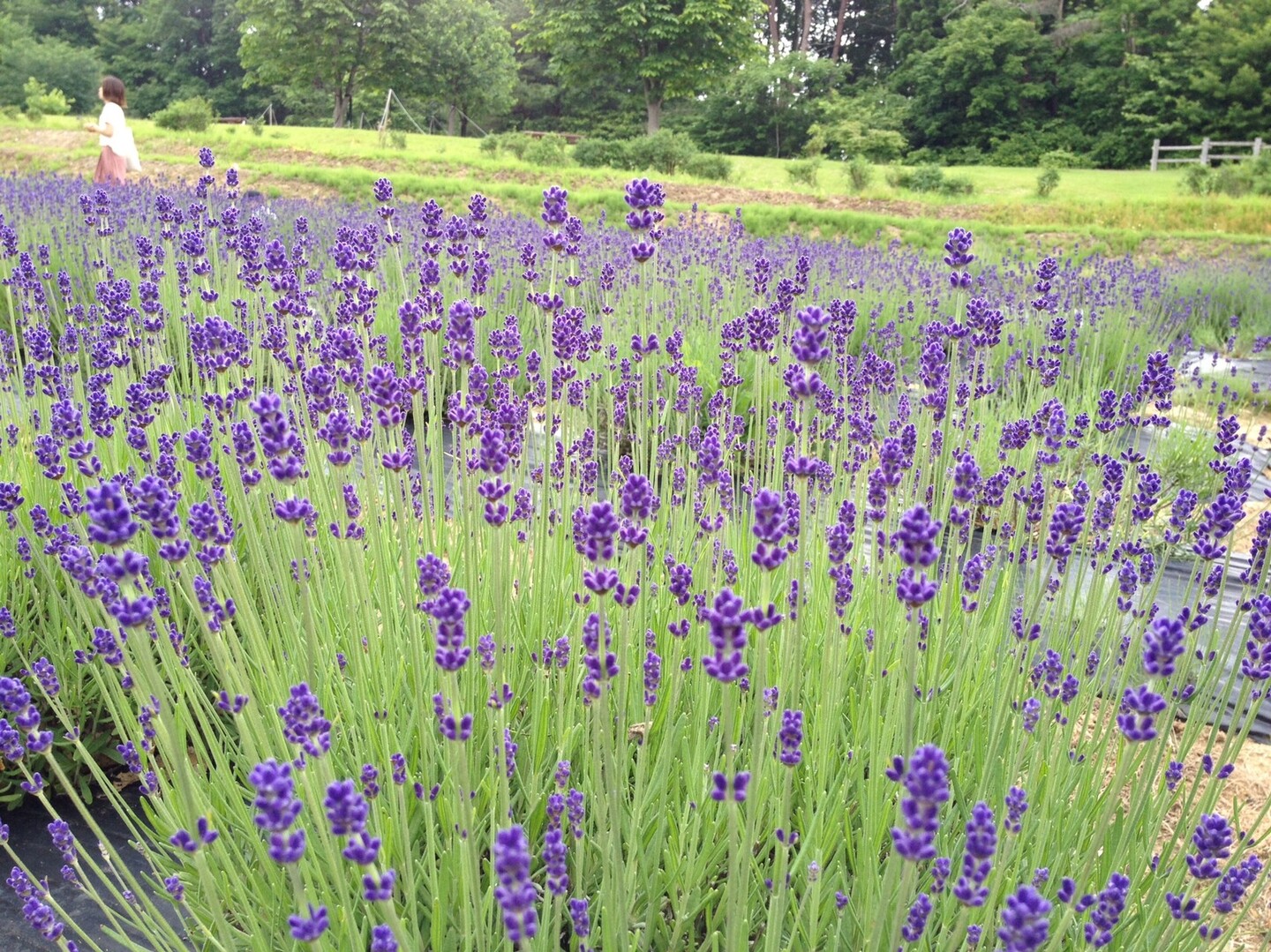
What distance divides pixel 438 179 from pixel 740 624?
62.3ft

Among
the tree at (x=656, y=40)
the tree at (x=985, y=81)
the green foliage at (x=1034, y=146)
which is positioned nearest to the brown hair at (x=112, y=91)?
the tree at (x=656, y=40)

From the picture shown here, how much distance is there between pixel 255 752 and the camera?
164 centimetres

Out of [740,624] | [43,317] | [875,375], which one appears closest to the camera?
[740,624]

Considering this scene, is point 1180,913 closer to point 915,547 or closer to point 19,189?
point 915,547

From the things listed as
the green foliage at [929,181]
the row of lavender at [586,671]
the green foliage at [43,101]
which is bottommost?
the row of lavender at [586,671]

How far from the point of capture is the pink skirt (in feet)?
32.4

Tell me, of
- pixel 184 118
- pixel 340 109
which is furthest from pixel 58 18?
pixel 184 118

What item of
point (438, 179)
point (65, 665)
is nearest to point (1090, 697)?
point (65, 665)

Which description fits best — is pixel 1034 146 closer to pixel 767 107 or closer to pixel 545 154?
pixel 767 107

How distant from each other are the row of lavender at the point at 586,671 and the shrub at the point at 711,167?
2084 centimetres

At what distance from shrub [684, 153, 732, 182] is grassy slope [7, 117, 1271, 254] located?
35 cm

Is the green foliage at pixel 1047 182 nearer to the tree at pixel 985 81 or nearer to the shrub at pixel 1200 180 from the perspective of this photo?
the shrub at pixel 1200 180

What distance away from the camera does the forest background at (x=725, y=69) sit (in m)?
34.1

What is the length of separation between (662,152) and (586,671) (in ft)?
79.8
